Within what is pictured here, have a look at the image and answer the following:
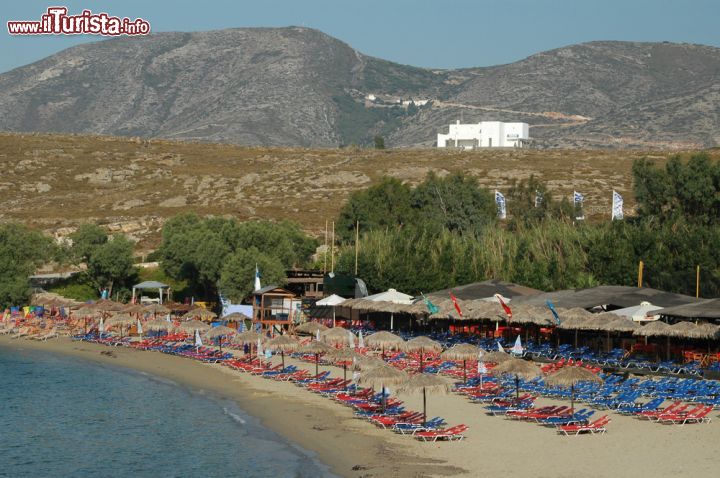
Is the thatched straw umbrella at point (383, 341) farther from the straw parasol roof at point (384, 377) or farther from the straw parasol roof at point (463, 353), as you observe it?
the straw parasol roof at point (384, 377)

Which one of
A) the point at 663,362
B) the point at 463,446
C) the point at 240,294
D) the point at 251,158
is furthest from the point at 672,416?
the point at 251,158

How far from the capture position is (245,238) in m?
67.9

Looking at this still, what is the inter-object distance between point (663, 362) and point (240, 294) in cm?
3196

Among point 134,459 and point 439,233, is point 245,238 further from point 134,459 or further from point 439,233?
point 134,459

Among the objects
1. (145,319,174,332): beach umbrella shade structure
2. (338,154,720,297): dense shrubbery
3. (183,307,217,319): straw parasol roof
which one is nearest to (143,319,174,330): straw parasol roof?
(145,319,174,332): beach umbrella shade structure

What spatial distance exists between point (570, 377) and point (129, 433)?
43.8ft

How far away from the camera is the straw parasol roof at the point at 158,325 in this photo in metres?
52.8

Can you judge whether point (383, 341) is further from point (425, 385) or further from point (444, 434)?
point (444, 434)

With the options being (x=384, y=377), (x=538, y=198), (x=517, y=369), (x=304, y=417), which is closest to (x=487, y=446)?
(x=384, y=377)

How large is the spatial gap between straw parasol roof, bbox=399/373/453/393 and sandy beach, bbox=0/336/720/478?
128 centimetres

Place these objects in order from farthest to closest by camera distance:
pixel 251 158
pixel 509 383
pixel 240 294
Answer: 1. pixel 251 158
2. pixel 240 294
3. pixel 509 383

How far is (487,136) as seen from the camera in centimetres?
16350

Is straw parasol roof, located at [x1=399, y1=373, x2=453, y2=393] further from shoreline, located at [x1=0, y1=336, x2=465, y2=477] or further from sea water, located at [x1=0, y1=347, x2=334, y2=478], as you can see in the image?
sea water, located at [x1=0, y1=347, x2=334, y2=478]

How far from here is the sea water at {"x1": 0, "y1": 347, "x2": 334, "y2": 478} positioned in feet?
82.9
